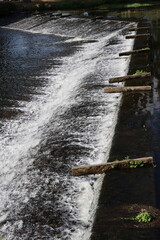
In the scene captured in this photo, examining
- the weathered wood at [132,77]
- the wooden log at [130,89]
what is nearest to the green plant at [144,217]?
the wooden log at [130,89]

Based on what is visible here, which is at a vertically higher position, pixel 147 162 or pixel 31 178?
pixel 147 162

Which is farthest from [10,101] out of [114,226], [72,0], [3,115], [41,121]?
[72,0]

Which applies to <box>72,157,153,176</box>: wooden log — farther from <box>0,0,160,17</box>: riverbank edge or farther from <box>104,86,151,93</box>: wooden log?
<box>0,0,160,17</box>: riverbank edge

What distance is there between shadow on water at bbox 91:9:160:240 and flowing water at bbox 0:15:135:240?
267 mm

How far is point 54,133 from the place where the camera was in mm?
8602

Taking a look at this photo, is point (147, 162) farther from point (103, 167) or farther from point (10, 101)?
point (10, 101)

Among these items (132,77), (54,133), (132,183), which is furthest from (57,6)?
(132,183)

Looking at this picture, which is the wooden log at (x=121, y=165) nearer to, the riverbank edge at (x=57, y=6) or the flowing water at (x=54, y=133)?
the flowing water at (x=54, y=133)

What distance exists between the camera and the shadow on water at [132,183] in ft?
15.1

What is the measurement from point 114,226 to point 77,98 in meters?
6.45

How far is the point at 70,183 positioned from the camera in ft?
20.6

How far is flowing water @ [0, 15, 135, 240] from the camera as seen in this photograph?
18.2 feet

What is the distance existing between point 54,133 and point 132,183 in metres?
3.51

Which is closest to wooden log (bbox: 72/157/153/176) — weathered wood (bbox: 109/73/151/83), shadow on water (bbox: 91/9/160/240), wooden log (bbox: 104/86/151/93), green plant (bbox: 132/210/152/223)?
shadow on water (bbox: 91/9/160/240)
